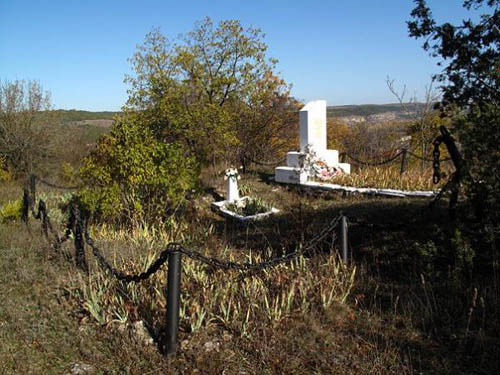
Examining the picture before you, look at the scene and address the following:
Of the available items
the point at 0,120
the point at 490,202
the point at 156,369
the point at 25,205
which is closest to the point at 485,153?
the point at 490,202

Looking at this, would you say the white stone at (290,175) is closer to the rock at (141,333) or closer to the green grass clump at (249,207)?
the green grass clump at (249,207)

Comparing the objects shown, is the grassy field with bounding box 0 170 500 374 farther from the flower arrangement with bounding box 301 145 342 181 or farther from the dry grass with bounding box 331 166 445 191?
the flower arrangement with bounding box 301 145 342 181

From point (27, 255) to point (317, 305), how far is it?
145 inches

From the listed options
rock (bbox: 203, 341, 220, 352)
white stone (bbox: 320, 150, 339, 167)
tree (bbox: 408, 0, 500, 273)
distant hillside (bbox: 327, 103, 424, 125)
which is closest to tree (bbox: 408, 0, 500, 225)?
tree (bbox: 408, 0, 500, 273)

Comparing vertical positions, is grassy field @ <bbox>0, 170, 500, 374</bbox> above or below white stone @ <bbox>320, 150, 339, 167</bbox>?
below

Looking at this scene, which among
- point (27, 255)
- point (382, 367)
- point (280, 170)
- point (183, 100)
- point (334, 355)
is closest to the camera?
point (382, 367)

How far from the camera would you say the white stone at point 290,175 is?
34.8 ft

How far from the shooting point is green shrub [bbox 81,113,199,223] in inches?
266

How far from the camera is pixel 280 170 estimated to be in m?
11.1

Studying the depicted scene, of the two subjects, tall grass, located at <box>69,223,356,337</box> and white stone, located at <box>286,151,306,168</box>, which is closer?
tall grass, located at <box>69,223,356,337</box>

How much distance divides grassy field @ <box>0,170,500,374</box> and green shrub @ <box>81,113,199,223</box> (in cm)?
192

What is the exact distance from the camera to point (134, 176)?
6.72m

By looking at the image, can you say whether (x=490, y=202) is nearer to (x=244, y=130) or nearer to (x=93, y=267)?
(x=93, y=267)

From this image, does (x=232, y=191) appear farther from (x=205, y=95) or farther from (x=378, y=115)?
(x=378, y=115)
